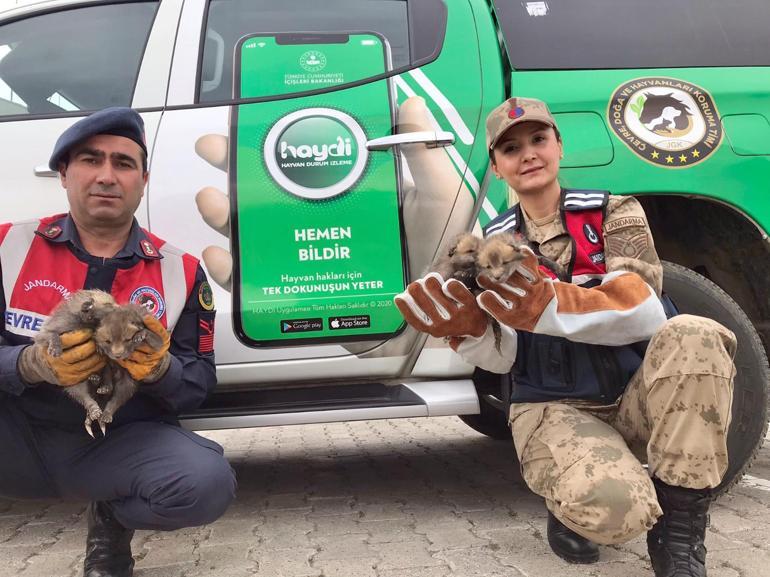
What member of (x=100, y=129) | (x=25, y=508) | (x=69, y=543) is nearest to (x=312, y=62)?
(x=100, y=129)

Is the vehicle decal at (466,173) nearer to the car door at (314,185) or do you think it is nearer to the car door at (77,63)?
the car door at (314,185)

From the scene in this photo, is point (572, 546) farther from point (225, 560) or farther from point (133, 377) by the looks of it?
→ point (133, 377)

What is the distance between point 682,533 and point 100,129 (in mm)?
1821

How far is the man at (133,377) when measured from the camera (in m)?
1.85

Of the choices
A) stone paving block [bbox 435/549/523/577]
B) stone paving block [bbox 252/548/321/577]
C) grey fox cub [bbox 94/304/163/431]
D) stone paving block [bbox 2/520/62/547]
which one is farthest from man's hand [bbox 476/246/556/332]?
stone paving block [bbox 2/520/62/547]

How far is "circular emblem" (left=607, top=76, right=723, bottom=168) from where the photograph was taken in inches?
91.4

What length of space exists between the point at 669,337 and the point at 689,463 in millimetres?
304

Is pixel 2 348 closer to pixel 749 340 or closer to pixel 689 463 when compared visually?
pixel 689 463

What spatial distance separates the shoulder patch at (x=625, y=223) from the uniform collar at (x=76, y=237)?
4.13 ft

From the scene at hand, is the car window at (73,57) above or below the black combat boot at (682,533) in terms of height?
above

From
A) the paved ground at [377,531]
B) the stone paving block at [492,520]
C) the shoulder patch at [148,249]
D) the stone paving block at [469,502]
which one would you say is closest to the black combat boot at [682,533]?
the paved ground at [377,531]

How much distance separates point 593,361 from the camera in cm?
192

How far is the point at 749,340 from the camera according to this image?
2.25 metres

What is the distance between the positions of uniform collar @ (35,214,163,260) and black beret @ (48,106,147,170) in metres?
0.16
